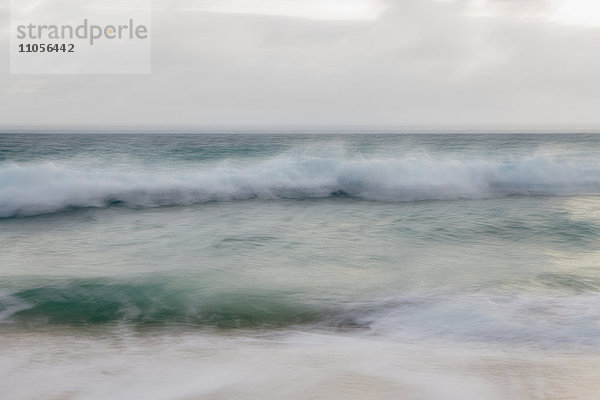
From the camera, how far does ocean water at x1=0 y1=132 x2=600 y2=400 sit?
Result: 3799mm

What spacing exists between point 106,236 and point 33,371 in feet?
18.6

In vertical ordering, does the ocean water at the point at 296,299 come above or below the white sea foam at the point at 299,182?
below

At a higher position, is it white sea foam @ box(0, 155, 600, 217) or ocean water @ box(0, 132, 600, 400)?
white sea foam @ box(0, 155, 600, 217)

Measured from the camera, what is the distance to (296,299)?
5727 mm

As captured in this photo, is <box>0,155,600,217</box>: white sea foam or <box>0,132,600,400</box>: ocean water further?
<box>0,155,600,217</box>: white sea foam

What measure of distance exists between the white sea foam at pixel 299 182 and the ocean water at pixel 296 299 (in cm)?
25

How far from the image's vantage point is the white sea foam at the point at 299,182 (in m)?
13.6

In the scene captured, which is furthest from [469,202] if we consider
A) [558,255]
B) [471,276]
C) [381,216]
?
[471,276]

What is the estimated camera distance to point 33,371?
393 centimetres

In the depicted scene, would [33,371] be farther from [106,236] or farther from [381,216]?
[381,216]

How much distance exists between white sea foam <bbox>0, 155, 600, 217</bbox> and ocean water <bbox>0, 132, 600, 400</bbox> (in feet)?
0.80

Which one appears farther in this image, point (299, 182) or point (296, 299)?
point (299, 182)

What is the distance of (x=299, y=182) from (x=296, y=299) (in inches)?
438

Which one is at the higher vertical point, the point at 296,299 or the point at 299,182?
the point at 299,182
